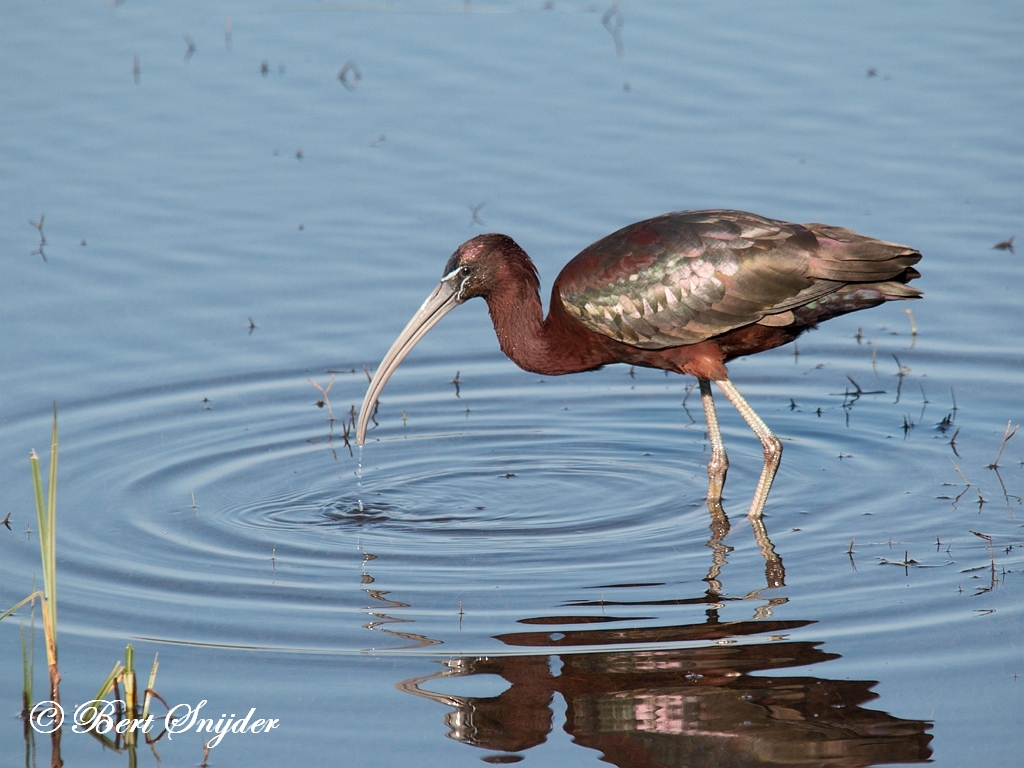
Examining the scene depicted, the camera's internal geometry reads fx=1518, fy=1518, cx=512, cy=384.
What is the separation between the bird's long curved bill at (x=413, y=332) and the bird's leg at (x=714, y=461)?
4.54 feet

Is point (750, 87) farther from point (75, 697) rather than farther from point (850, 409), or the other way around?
point (75, 697)

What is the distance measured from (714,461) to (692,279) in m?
1.00

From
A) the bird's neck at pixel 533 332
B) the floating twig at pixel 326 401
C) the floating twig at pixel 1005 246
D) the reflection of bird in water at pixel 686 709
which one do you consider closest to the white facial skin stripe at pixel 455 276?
the bird's neck at pixel 533 332

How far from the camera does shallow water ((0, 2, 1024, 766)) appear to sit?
567 centimetres

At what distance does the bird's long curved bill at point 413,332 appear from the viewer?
7.88m

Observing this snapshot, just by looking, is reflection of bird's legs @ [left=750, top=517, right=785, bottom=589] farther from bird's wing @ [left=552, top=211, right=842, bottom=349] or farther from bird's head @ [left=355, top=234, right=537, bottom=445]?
bird's head @ [left=355, top=234, right=537, bottom=445]

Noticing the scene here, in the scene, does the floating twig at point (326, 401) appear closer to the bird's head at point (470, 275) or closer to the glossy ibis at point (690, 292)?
the bird's head at point (470, 275)

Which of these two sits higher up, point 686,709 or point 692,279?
point 692,279

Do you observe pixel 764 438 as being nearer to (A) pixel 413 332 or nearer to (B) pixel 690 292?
(B) pixel 690 292

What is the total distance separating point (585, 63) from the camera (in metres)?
14.2

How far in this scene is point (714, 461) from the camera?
7809 millimetres

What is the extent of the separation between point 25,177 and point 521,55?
4.86 metres

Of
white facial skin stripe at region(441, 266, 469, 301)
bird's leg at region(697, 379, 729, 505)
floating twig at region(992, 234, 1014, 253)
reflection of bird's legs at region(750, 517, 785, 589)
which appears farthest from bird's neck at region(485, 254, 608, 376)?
floating twig at region(992, 234, 1014, 253)

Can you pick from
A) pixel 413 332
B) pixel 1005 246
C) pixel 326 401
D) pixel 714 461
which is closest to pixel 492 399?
pixel 326 401
